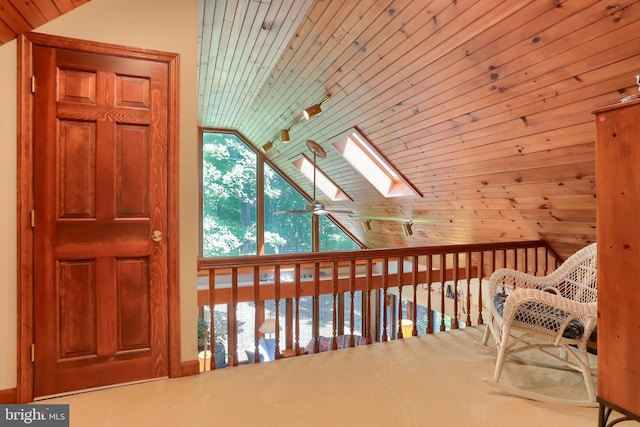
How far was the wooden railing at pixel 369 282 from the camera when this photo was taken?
246cm

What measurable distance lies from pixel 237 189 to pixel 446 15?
5.03 m

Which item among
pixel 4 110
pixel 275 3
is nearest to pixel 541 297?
pixel 275 3

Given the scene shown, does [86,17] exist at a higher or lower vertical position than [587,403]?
higher

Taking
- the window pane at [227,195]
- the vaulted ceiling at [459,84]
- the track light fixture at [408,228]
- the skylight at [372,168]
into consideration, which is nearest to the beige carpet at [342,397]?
the vaulted ceiling at [459,84]

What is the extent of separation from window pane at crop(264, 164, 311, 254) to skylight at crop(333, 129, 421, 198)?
7.43 ft

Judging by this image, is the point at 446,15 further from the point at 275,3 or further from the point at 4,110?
the point at 4,110

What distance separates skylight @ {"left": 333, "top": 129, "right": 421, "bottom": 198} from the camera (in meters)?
4.59

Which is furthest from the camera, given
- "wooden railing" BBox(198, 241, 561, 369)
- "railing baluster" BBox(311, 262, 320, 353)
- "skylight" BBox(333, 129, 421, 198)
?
"skylight" BBox(333, 129, 421, 198)

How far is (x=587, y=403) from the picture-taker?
188 centimetres

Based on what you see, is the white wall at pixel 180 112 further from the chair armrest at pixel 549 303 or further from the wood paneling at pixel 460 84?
the chair armrest at pixel 549 303

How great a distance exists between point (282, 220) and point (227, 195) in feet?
3.80

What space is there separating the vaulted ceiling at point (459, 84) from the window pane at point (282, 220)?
2.44m

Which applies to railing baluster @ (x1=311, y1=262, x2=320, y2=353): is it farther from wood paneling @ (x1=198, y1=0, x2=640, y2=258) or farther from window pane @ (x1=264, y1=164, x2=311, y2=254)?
window pane @ (x1=264, y1=164, x2=311, y2=254)

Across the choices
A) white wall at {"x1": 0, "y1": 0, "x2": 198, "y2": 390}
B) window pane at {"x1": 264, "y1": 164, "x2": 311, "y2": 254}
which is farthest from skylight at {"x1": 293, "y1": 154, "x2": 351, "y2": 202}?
white wall at {"x1": 0, "y1": 0, "x2": 198, "y2": 390}
